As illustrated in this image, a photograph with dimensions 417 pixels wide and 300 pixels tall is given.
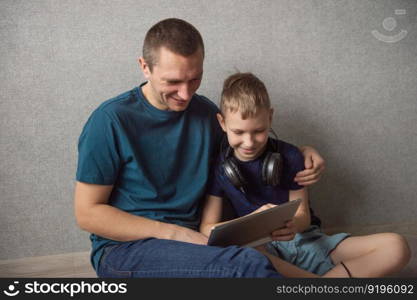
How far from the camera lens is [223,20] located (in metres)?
1.79

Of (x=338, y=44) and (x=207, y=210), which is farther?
(x=338, y=44)

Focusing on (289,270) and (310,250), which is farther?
(310,250)

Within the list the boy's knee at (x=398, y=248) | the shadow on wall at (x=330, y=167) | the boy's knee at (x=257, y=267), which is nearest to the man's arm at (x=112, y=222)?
the boy's knee at (x=257, y=267)

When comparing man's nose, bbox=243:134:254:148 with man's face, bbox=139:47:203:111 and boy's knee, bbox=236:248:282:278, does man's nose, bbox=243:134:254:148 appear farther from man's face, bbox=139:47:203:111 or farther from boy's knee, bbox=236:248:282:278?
boy's knee, bbox=236:248:282:278

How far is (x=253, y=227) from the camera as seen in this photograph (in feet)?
4.15

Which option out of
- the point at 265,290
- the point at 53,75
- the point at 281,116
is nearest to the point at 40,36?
the point at 53,75

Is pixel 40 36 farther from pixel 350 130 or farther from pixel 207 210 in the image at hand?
pixel 350 130

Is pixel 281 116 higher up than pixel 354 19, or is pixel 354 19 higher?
pixel 354 19

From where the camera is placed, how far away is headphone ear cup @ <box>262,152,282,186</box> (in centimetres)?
141

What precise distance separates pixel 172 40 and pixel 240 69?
61 cm

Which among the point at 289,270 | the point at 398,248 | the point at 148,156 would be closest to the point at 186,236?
the point at 148,156

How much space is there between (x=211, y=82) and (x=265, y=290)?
965 mm

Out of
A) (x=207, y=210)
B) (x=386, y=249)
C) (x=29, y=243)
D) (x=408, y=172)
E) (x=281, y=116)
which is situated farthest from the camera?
(x=408, y=172)

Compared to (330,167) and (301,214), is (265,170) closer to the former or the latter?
(301,214)
